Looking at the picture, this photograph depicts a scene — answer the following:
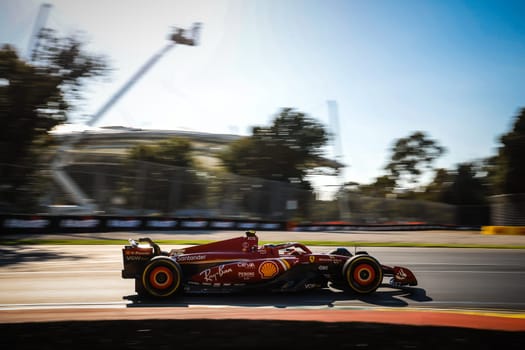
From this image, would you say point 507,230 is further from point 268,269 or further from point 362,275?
point 268,269

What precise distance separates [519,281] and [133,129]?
68.5 meters

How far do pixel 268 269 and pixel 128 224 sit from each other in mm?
17191

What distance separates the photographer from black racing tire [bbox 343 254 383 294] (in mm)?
7465

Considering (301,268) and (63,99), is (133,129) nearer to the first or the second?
(63,99)

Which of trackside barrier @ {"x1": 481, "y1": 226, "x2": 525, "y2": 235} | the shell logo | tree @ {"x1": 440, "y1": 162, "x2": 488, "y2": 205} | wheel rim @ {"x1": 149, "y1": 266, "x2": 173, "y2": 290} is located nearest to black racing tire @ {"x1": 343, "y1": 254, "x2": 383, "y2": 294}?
the shell logo

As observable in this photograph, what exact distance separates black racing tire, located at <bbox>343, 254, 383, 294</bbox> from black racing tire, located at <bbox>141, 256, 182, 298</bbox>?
2.55m

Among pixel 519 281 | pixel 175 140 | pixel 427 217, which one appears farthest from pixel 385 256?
pixel 175 140

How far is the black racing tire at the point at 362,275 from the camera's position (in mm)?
7465

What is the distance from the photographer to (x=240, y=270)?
288 inches

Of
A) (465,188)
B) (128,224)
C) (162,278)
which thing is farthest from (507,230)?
(465,188)

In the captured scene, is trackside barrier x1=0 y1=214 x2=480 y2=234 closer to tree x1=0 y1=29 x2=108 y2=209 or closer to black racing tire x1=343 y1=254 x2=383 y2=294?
tree x1=0 y1=29 x2=108 y2=209

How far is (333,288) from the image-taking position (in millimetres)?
8078

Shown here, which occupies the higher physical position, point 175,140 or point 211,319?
point 175,140

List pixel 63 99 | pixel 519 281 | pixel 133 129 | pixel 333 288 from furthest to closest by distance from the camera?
pixel 133 129 → pixel 63 99 → pixel 519 281 → pixel 333 288
